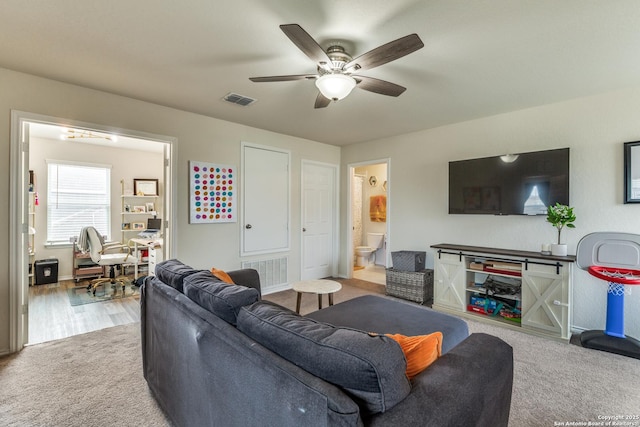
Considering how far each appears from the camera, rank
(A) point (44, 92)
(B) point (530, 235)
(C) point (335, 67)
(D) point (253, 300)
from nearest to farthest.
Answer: (D) point (253, 300)
(C) point (335, 67)
(A) point (44, 92)
(B) point (530, 235)

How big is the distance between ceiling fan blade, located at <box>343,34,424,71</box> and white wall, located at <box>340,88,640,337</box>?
2.48 m

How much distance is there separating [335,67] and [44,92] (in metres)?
2.69

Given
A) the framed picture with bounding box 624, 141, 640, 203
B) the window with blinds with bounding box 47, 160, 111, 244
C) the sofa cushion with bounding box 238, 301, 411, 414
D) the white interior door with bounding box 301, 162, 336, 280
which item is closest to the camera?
the sofa cushion with bounding box 238, 301, 411, 414

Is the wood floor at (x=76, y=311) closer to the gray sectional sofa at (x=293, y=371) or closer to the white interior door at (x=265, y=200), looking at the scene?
the white interior door at (x=265, y=200)

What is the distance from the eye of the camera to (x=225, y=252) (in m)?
4.00

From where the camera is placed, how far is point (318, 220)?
5.23 meters

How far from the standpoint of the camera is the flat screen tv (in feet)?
10.3

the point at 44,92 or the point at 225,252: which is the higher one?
the point at 44,92

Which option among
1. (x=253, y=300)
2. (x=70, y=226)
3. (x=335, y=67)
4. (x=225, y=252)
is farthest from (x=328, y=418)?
(x=70, y=226)

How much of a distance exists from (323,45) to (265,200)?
2667 millimetres

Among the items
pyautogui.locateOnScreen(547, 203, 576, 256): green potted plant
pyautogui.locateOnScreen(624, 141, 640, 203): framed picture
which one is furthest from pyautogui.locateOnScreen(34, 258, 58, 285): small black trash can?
pyautogui.locateOnScreen(624, 141, 640, 203): framed picture

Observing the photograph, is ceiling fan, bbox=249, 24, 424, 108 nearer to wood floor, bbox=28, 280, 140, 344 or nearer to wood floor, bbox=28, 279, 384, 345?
wood floor, bbox=28, 279, 384, 345

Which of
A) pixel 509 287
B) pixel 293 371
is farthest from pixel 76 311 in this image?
pixel 509 287

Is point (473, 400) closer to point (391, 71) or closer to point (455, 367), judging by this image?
point (455, 367)
